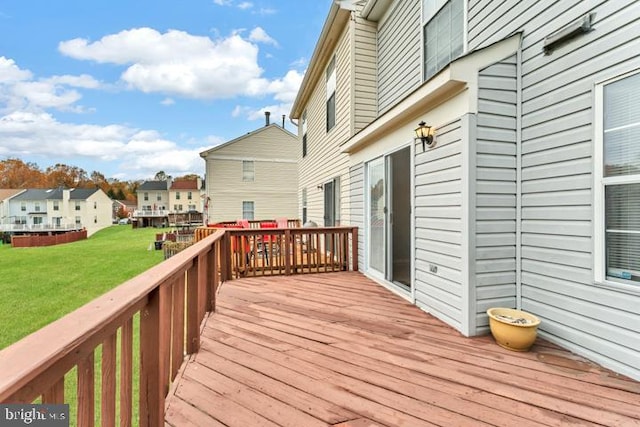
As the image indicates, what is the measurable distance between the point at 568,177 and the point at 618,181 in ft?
1.16

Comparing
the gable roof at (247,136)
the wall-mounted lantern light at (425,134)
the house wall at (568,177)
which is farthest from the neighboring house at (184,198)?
the house wall at (568,177)

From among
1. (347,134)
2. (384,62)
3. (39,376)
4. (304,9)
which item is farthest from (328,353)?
(304,9)

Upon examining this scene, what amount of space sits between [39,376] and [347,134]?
610 cm

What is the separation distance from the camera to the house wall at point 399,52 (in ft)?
16.4

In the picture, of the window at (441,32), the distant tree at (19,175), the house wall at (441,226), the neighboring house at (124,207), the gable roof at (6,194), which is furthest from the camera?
the neighboring house at (124,207)

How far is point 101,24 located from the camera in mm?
15586

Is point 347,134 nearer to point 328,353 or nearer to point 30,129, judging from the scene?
point 328,353

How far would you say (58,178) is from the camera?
57.4 metres

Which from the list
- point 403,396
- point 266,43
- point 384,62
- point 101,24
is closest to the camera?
point 403,396

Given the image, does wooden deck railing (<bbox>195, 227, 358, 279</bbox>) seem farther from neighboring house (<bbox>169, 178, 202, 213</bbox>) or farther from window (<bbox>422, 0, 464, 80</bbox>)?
neighboring house (<bbox>169, 178, 202, 213</bbox>)

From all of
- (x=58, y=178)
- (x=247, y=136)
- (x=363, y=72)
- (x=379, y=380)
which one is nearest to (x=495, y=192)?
(x=379, y=380)

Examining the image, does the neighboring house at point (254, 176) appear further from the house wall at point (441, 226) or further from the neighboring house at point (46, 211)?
the neighboring house at point (46, 211)

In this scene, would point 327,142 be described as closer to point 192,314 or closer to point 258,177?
point 192,314

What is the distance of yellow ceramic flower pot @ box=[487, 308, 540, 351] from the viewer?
266cm
